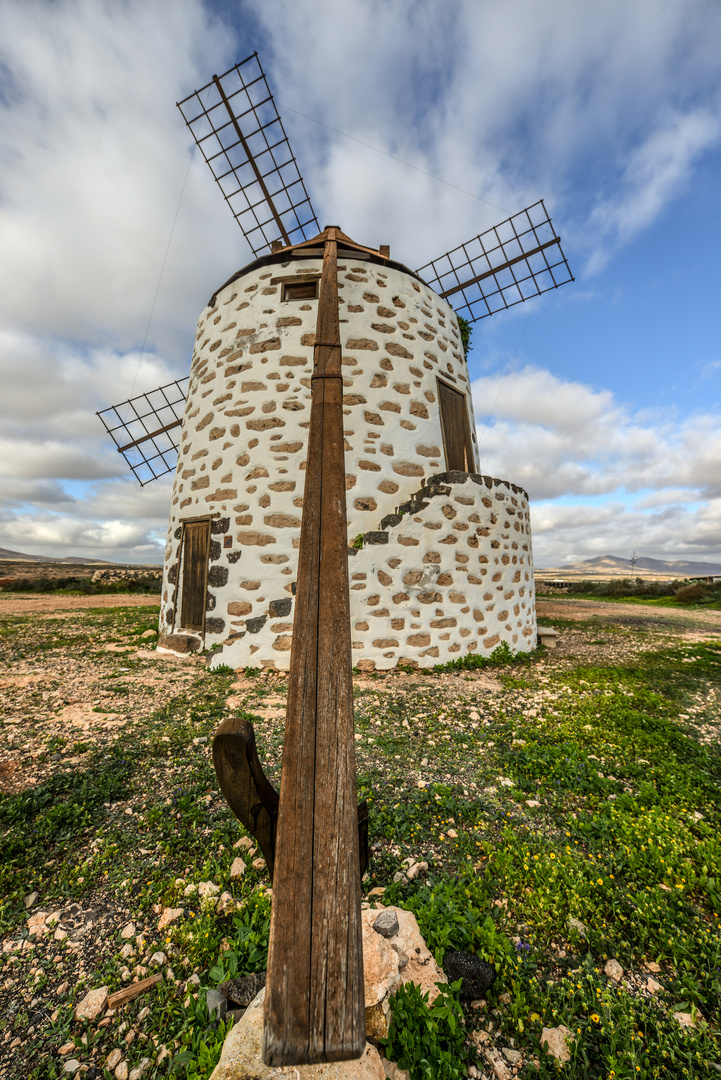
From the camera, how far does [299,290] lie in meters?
7.28

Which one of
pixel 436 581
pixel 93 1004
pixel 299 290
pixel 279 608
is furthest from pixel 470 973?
pixel 299 290

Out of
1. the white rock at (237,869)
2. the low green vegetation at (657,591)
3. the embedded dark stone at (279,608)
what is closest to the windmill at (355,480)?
the embedded dark stone at (279,608)

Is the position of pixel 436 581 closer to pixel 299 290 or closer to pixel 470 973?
pixel 470 973

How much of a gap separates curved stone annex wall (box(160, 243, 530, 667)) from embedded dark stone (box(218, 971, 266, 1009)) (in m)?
4.44

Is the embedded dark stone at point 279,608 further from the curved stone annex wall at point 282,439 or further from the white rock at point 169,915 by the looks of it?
the white rock at point 169,915

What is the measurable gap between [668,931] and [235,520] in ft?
20.2

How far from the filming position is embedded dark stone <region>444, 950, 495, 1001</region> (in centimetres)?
163

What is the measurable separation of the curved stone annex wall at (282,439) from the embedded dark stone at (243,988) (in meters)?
4.44

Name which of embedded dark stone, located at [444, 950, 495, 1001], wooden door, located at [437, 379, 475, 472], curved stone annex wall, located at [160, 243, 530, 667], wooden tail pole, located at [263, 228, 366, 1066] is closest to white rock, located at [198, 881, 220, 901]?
embedded dark stone, located at [444, 950, 495, 1001]

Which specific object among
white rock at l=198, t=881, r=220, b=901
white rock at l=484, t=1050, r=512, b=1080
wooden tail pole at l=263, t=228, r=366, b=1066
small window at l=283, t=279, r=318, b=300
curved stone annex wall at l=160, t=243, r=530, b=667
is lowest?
white rock at l=484, t=1050, r=512, b=1080

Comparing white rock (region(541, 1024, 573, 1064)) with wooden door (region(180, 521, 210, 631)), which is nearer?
white rock (region(541, 1024, 573, 1064))

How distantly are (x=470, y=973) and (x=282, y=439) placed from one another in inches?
244

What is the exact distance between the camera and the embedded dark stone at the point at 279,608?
20.5ft

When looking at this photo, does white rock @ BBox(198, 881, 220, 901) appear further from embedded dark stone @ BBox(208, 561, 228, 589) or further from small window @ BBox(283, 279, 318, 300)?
small window @ BBox(283, 279, 318, 300)
